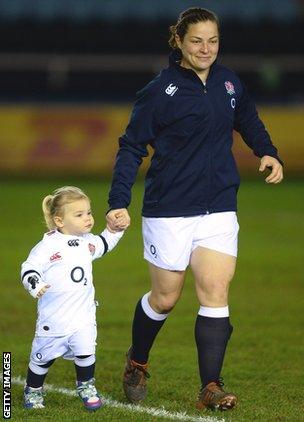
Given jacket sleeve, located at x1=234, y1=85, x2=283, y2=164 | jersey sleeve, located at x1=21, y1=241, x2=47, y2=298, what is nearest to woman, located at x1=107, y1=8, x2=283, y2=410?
jacket sleeve, located at x1=234, y1=85, x2=283, y2=164

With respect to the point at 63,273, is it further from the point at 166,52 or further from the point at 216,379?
the point at 166,52

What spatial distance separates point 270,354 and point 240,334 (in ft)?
2.67

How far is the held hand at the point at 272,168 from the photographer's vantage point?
705cm

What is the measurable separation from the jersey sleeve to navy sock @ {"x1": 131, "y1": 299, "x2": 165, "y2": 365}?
0.88 m

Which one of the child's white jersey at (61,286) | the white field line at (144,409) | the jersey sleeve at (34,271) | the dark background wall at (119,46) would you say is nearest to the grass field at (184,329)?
the white field line at (144,409)

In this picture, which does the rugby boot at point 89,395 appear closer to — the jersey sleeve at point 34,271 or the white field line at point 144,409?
the white field line at point 144,409

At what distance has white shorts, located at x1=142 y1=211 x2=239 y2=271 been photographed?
6.88 meters

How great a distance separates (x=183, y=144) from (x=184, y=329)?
305 cm

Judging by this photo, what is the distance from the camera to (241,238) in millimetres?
15414

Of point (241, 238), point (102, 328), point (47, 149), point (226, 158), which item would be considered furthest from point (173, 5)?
point (226, 158)

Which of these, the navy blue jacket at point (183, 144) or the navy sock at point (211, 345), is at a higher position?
the navy blue jacket at point (183, 144)

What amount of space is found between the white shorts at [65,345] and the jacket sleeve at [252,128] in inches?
58.0

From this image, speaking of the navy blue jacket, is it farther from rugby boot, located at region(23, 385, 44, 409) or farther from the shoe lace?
rugby boot, located at region(23, 385, 44, 409)

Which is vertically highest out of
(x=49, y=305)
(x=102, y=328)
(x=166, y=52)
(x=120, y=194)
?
(x=166, y=52)
